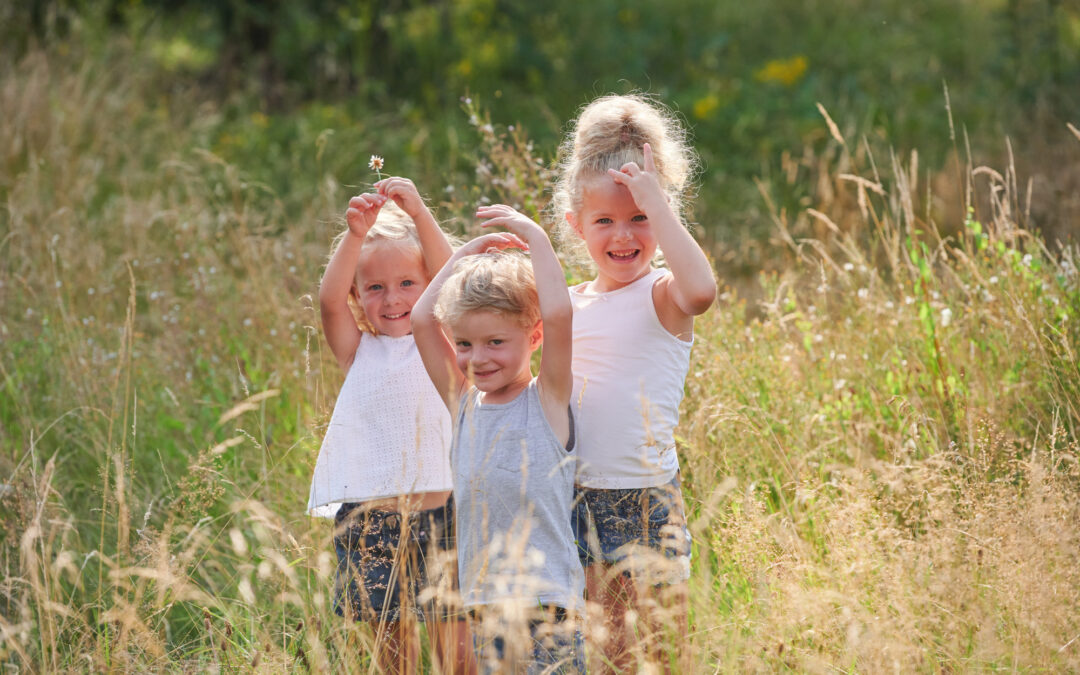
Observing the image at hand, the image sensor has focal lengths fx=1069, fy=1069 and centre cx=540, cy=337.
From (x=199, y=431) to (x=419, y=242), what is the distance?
1.51m

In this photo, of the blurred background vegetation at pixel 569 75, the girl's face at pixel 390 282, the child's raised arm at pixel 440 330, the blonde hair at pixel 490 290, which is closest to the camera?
the blonde hair at pixel 490 290

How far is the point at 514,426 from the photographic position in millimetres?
2268

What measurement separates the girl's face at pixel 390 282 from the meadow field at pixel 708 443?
19 centimetres

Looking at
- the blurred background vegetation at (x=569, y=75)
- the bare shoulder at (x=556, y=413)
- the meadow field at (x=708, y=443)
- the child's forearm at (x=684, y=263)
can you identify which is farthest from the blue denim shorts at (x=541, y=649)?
the blurred background vegetation at (x=569, y=75)

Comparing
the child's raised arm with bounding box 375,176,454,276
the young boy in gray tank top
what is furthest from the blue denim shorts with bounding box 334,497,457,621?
the child's raised arm with bounding box 375,176,454,276

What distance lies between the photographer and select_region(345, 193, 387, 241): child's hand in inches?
97.0

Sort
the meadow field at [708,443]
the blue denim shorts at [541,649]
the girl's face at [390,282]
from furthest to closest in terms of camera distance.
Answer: the girl's face at [390,282]
the meadow field at [708,443]
the blue denim shorts at [541,649]

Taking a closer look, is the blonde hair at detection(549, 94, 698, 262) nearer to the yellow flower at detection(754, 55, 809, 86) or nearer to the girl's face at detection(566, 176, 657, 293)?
the girl's face at detection(566, 176, 657, 293)

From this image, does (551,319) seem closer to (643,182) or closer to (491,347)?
(491,347)

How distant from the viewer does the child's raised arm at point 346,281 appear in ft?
8.14

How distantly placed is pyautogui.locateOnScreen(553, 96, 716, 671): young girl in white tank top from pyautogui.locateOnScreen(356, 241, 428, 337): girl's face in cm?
42

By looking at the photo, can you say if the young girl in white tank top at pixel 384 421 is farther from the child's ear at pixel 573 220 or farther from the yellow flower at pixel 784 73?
the yellow flower at pixel 784 73

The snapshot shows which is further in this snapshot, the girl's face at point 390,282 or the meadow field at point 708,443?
the girl's face at point 390,282

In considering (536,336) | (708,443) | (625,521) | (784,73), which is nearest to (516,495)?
(625,521)
